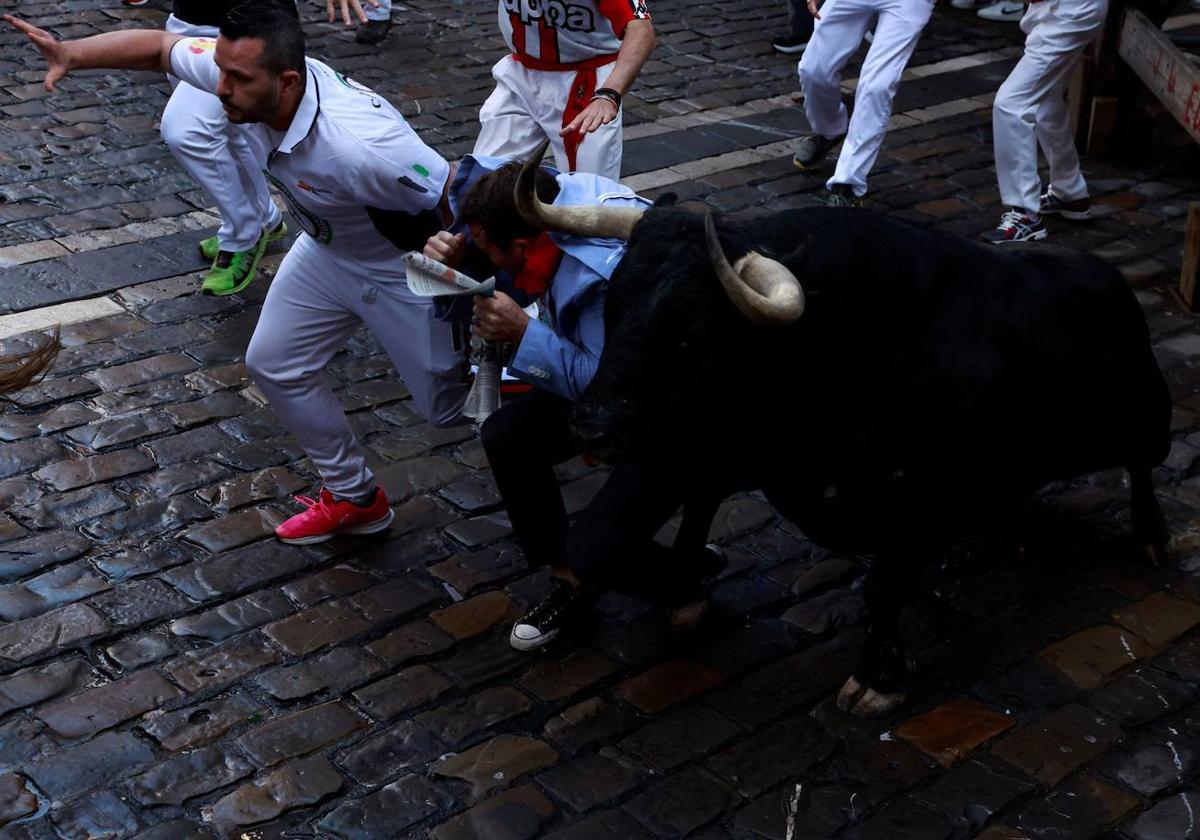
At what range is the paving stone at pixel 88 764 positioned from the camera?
4.11m

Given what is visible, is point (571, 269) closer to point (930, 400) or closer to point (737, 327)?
point (737, 327)

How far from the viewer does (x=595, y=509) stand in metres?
4.45

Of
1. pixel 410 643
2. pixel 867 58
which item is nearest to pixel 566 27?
pixel 867 58

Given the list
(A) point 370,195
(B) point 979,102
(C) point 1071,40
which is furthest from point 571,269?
(B) point 979,102

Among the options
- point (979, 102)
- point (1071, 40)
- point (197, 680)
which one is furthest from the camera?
point (979, 102)

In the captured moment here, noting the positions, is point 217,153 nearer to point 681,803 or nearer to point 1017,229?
point 1017,229

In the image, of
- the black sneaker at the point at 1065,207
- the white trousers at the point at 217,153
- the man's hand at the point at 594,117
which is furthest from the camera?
the black sneaker at the point at 1065,207

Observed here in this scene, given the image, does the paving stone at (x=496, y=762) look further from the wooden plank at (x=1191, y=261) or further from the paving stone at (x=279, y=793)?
the wooden plank at (x=1191, y=261)

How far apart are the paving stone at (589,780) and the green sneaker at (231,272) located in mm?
3766

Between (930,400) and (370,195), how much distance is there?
1.87 meters

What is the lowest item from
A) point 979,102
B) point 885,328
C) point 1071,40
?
point 979,102

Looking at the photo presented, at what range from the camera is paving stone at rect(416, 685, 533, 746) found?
4.37 metres

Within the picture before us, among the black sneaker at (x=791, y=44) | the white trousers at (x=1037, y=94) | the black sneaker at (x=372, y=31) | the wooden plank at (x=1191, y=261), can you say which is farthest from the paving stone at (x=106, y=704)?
the black sneaker at (x=791, y=44)

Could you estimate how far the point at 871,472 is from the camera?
427 cm
